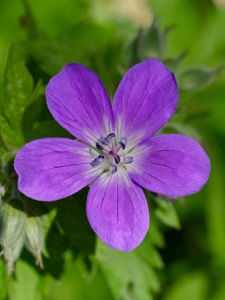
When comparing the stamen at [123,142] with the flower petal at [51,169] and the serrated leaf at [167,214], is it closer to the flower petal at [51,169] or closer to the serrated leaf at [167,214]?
the flower petal at [51,169]

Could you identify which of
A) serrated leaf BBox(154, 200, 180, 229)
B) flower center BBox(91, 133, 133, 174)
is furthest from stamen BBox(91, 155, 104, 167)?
serrated leaf BBox(154, 200, 180, 229)

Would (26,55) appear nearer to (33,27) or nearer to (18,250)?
(33,27)

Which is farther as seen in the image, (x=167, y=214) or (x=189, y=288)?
(x=189, y=288)

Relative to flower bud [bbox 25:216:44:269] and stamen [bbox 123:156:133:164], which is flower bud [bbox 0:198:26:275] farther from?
stamen [bbox 123:156:133:164]

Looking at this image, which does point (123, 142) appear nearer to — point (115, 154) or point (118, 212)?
point (115, 154)

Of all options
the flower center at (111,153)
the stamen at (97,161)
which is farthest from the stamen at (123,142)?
the stamen at (97,161)

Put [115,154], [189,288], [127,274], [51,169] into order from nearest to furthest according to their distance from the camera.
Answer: [51,169] → [115,154] → [127,274] → [189,288]

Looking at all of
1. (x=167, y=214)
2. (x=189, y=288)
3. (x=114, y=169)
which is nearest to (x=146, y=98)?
(x=114, y=169)
